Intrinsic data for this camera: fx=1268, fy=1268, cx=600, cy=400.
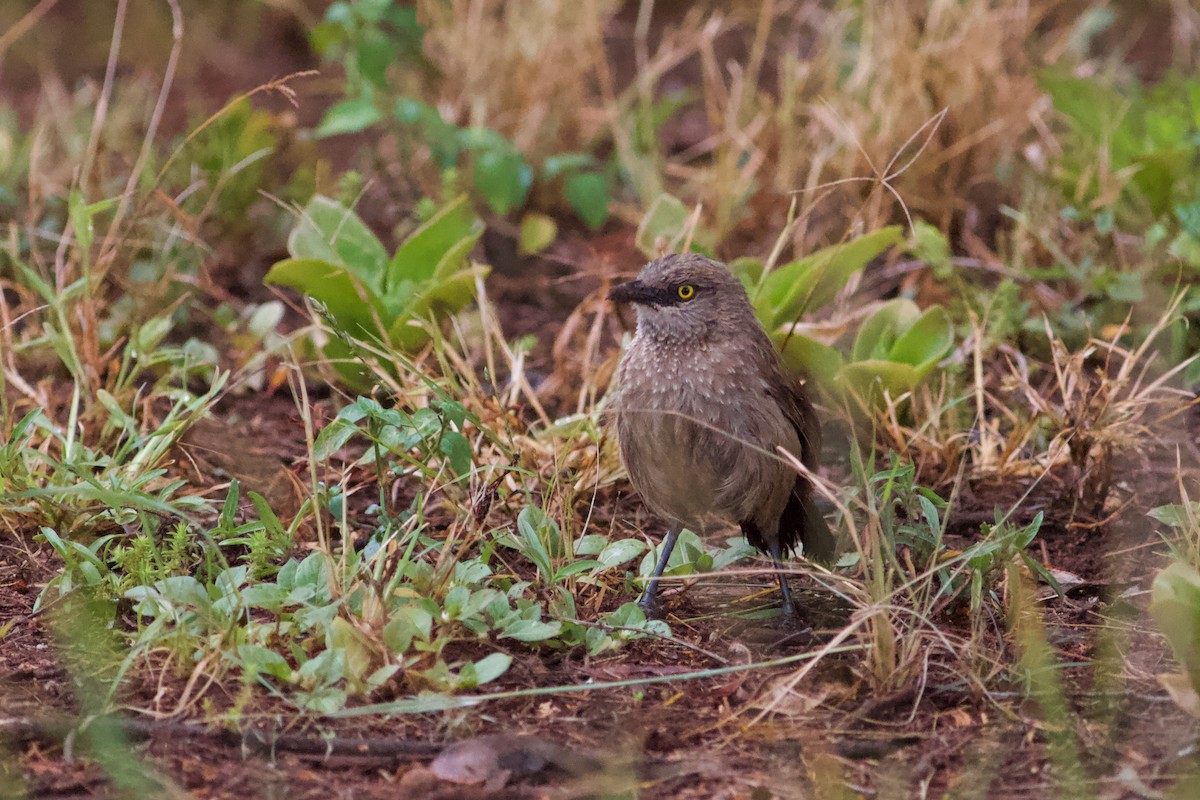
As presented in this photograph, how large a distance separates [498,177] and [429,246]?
33.8 inches

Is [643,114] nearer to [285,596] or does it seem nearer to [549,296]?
[549,296]

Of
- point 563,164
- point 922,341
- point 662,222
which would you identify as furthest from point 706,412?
point 563,164

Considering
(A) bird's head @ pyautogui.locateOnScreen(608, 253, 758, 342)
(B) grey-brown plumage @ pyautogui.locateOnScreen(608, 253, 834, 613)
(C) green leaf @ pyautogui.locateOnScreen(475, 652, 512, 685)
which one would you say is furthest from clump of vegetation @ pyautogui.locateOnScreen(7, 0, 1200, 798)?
(A) bird's head @ pyautogui.locateOnScreen(608, 253, 758, 342)

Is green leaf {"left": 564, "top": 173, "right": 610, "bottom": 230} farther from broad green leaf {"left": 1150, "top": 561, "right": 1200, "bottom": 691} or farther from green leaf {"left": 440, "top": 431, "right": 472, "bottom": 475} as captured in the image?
broad green leaf {"left": 1150, "top": 561, "right": 1200, "bottom": 691}

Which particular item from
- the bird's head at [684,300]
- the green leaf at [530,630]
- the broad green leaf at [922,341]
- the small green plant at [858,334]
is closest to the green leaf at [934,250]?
the small green plant at [858,334]

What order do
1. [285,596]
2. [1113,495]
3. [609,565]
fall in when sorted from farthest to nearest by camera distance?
1. [1113,495]
2. [609,565]
3. [285,596]

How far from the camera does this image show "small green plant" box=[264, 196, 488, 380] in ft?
12.5

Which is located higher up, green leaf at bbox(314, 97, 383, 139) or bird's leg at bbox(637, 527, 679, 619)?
green leaf at bbox(314, 97, 383, 139)

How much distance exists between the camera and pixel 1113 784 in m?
2.37

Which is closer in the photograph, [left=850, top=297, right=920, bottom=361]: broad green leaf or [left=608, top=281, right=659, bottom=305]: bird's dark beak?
[left=608, top=281, right=659, bottom=305]: bird's dark beak

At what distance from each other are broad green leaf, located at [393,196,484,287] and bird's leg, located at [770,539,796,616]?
1437 mm

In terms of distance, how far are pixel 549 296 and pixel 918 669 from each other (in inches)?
103

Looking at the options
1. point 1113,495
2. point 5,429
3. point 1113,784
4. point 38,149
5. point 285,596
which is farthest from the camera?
point 38,149

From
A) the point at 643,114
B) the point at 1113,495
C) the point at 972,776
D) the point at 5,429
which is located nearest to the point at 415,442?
the point at 5,429
